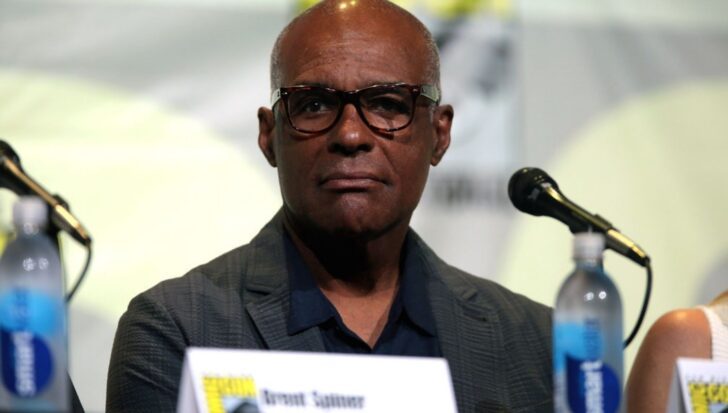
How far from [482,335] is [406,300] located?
0.58ft

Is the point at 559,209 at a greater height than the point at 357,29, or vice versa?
the point at 357,29

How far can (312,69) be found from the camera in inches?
101

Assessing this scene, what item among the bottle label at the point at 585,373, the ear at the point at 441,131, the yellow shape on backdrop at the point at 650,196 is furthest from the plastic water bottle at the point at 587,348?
the yellow shape on backdrop at the point at 650,196

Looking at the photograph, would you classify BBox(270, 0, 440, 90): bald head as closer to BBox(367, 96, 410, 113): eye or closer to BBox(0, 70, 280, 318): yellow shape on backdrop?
BBox(367, 96, 410, 113): eye

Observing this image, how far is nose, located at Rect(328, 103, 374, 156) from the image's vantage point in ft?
8.07

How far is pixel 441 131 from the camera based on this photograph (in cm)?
283

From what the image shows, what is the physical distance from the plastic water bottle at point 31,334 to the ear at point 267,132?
1.02 metres

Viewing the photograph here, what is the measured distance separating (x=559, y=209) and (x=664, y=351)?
0.47 meters

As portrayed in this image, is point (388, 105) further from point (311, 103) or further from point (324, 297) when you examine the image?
point (324, 297)

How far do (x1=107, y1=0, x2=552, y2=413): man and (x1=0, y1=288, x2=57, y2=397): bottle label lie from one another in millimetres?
620

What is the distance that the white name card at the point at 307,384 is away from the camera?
69.9 inches

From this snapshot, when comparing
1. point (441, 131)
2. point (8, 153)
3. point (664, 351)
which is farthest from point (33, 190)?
point (664, 351)

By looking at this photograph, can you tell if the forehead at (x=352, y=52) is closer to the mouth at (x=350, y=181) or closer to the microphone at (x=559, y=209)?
the mouth at (x=350, y=181)

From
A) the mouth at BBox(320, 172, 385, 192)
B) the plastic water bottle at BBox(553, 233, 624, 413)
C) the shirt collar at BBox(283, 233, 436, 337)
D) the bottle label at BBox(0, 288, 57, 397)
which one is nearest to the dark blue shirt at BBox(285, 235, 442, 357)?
the shirt collar at BBox(283, 233, 436, 337)
